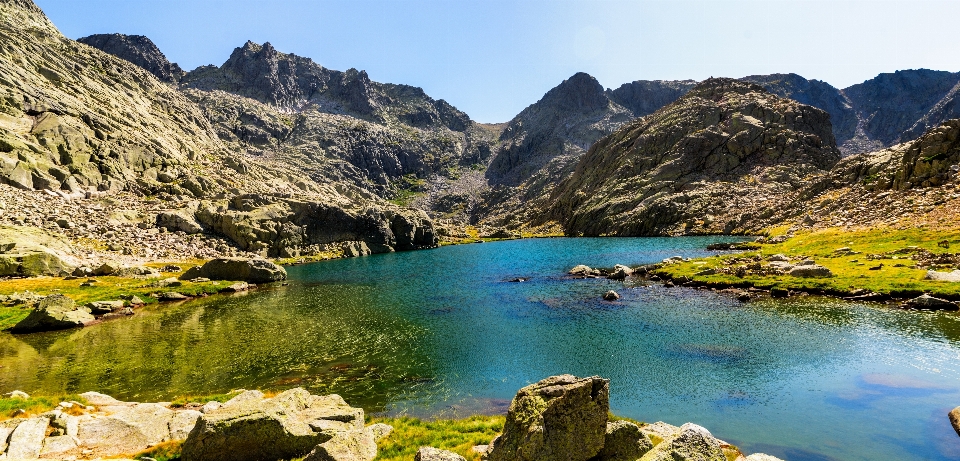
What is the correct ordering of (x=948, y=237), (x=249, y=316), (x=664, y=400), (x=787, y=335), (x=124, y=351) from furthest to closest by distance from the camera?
1. (x=948, y=237)
2. (x=249, y=316)
3. (x=124, y=351)
4. (x=787, y=335)
5. (x=664, y=400)

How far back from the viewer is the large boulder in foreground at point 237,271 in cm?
8919

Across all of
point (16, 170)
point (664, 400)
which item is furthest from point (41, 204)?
point (664, 400)

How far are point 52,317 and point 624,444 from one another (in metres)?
64.9

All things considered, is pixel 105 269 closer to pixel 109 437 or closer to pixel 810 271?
pixel 109 437

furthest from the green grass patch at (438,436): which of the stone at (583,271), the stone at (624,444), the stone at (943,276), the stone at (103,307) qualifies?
the stone at (583,271)

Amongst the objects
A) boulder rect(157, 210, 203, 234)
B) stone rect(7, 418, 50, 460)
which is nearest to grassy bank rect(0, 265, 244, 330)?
boulder rect(157, 210, 203, 234)

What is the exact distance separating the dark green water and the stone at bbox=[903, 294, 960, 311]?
2.45 metres

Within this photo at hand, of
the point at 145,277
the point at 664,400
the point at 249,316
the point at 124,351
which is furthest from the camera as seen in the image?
the point at 145,277

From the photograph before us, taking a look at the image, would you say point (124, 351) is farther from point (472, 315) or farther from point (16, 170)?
point (16, 170)

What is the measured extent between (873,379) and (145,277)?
10276 centimetres

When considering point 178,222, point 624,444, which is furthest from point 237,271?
point 624,444

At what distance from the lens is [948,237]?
206ft

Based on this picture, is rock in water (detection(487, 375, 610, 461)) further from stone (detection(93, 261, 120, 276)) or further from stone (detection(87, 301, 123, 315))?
stone (detection(93, 261, 120, 276))

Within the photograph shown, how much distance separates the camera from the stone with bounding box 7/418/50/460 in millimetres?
16156
